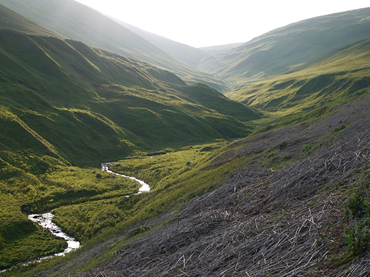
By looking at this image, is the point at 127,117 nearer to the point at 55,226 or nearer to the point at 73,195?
the point at 73,195

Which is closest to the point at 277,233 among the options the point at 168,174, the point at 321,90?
the point at 168,174

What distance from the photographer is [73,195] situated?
5728 cm

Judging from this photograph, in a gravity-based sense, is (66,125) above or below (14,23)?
below

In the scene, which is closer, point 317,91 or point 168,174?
point 168,174

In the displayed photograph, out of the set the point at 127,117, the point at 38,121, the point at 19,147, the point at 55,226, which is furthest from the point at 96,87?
the point at 55,226

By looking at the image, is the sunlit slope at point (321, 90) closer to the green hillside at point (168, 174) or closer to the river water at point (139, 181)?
the green hillside at point (168, 174)

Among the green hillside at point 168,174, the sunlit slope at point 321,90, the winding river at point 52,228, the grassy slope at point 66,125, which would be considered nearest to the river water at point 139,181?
the green hillside at point 168,174

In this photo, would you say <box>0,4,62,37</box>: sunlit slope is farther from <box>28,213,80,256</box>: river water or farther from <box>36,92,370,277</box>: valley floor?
<box>36,92,370,277</box>: valley floor

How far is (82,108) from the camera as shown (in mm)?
111500

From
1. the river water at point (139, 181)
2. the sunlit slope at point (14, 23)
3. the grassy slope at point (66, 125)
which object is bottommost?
the river water at point (139, 181)

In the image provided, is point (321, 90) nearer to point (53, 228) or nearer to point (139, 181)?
point (139, 181)

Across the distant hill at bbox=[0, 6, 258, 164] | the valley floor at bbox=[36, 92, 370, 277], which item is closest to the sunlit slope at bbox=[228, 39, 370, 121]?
the distant hill at bbox=[0, 6, 258, 164]

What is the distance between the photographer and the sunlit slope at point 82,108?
85688 millimetres

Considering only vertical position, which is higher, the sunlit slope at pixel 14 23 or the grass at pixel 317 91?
the sunlit slope at pixel 14 23
